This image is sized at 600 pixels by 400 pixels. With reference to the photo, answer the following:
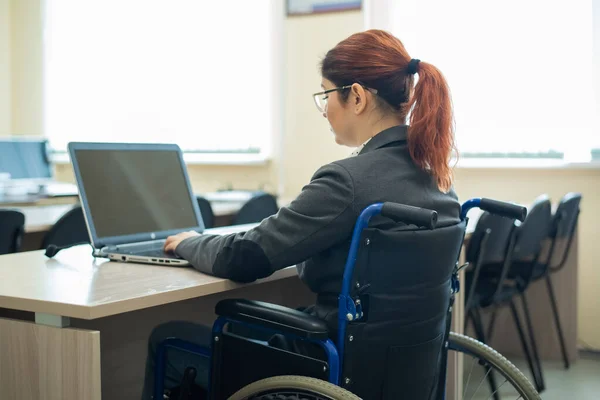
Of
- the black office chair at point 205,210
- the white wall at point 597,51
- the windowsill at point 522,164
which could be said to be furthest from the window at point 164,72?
the white wall at point 597,51

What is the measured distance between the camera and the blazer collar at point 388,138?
1611 mm

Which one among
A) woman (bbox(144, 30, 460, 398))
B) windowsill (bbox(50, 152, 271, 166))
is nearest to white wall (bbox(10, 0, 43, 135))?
windowsill (bbox(50, 152, 271, 166))

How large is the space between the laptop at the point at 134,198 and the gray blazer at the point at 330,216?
277 millimetres

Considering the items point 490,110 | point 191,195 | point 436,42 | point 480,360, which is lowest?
point 480,360

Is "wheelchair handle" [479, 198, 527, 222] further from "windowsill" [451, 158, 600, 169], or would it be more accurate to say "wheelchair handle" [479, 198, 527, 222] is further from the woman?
"windowsill" [451, 158, 600, 169]

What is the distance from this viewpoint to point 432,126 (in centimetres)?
158

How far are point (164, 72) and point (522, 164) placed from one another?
2498mm

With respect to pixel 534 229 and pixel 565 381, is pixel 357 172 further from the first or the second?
pixel 565 381

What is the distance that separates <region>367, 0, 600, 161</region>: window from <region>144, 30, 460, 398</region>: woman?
2.49m

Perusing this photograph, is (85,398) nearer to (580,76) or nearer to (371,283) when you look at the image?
(371,283)

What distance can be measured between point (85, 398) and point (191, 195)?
0.90 m

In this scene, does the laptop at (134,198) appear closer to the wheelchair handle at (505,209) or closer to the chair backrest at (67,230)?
the wheelchair handle at (505,209)

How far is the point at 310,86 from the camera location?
186 inches

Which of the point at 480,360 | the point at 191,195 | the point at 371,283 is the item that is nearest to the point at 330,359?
the point at 371,283
